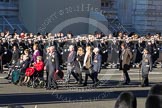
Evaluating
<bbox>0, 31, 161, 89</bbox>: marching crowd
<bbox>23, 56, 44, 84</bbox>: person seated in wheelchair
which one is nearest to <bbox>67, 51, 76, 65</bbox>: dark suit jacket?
<bbox>0, 31, 161, 89</bbox>: marching crowd

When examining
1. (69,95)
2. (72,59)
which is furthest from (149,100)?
(72,59)

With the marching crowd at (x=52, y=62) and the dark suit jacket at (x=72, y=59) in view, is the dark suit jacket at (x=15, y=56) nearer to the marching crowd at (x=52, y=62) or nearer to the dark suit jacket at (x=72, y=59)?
the marching crowd at (x=52, y=62)

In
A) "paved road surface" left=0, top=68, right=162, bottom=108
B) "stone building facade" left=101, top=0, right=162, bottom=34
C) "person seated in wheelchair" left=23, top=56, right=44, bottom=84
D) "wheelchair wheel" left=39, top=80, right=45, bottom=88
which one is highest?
"stone building facade" left=101, top=0, right=162, bottom=34

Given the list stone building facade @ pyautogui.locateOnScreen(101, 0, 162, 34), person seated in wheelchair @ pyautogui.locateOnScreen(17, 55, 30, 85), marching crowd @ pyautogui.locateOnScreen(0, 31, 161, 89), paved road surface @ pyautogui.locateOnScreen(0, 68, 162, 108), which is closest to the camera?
paved road surface @ pyautogui.locateOnScreen(0, 68, 162, 108)

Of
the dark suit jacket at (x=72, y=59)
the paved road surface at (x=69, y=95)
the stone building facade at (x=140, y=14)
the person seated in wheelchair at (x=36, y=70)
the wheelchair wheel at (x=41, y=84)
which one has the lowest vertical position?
the paved road surface at (x=69, y=95)

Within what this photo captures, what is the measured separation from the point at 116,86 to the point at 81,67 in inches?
57.4

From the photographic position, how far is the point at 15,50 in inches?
948

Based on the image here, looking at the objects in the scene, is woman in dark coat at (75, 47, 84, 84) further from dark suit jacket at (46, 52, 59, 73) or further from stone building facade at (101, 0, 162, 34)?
stone building facade at (101, 0, 162, 34)

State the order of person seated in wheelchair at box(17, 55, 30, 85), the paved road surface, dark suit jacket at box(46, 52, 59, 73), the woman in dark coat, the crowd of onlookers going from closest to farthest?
the crowd of onlookers < the paved road surface < dark suit jacket at box(46, 52, 59, 73) < person seated in wheelchair at box(17, 55, 30, 85) < the woman in dark coat

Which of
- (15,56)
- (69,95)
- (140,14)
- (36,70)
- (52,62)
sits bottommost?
(69,95)

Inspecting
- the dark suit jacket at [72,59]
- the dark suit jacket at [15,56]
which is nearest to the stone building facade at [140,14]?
the dark suit jacket at [15,56]

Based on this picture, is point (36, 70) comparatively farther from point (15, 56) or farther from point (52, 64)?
point (15, 56)

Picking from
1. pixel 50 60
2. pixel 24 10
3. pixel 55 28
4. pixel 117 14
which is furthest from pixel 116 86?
pixel 117 14

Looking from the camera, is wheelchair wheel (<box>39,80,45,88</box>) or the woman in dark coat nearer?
wheelchair wheel (<box>39,80,45,88</box>)
